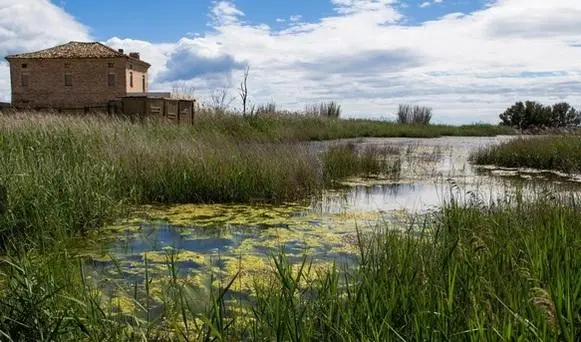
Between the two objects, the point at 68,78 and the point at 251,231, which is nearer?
the point at 251,231

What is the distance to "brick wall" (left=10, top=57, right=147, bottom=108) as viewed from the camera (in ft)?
94.6

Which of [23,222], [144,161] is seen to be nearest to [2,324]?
[23,222]

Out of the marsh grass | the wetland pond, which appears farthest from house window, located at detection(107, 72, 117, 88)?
the wetland pond

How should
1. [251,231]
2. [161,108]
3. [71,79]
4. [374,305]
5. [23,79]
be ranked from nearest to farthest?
[374,305] → [251,231] → [161,108] → [71,79] → [23,79]

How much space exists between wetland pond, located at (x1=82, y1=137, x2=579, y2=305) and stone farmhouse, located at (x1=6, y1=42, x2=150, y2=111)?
22372 mm

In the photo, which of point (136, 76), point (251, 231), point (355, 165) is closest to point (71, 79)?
point (136, 76)

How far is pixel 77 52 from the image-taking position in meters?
29.8

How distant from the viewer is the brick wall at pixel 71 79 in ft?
94.6

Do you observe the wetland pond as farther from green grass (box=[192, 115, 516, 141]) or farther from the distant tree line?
the distant tree line

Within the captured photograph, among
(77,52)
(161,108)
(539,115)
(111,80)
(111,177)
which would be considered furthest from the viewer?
(539,115)

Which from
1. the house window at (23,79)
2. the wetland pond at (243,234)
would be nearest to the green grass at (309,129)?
the wetland pond at (243,234)

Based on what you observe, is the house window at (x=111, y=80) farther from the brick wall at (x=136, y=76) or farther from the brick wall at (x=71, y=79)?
the brick wall at (x=136, y=76)

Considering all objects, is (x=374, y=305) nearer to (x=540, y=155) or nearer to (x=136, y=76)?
(x=540, y=155)

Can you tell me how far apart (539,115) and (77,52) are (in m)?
29.5
